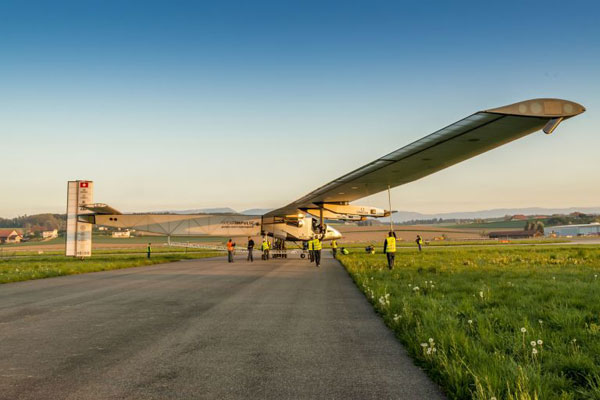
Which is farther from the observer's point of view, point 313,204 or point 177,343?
point 313,204

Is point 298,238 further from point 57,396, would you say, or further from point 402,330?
point 57,396

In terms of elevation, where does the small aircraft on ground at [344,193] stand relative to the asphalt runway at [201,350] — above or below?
above

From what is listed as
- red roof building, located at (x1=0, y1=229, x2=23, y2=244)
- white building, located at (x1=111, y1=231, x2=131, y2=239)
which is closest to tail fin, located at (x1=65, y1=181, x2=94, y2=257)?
white building, located at (x1=111, y1=231, x2=131, y2=239)

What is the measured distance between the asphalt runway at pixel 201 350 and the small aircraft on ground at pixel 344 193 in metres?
4.90

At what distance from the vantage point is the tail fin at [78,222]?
1163 inches

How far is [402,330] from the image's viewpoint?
6.47 meters

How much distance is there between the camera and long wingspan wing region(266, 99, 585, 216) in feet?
24.4

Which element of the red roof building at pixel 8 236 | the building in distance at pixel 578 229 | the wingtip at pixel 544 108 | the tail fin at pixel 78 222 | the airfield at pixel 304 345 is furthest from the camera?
the building in distance at pixel 578 229

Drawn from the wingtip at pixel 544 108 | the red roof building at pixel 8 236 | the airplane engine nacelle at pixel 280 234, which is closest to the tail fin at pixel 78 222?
the airplane engine nacelle at pixel 280 234

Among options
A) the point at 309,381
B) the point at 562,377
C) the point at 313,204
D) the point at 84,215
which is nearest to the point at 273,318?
the point at 309,381

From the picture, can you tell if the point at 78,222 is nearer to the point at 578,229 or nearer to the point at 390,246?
the point at 390,246

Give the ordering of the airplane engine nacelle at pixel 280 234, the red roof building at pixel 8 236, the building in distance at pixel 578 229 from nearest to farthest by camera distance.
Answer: the airplane engine nacelle at pixel 280 234, the red roof building at pixel 8 236, the building in distance at pixel 578 229

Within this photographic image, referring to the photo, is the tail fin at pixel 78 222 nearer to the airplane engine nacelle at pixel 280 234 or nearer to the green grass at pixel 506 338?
the airplane engine nacelle at pixel 280 234

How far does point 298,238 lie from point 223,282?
56.8ft
